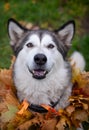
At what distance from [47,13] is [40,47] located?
3.00m

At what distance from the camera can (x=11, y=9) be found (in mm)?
6777

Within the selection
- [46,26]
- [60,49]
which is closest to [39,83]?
[60,49]

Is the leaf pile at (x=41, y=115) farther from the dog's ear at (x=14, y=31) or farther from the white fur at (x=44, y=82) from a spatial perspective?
the dog's ear at (x=14, y=31)

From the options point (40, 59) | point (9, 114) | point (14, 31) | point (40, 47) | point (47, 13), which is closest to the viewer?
point (40, 59)

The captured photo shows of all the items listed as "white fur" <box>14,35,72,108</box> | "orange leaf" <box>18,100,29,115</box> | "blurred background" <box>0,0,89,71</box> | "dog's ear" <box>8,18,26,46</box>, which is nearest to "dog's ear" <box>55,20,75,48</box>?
"white fur" <box>14,35,72,108</box>

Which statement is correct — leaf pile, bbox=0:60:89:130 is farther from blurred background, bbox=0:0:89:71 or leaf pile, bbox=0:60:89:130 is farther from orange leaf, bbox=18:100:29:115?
blurred background, bbox=0:0:89:71

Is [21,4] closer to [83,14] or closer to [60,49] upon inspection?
[83,14]

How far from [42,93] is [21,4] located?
129 inches

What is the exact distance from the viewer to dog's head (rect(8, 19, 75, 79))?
3.65 meters

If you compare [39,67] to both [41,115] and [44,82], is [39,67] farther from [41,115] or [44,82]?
[41,115]

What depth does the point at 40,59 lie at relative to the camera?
359 cm

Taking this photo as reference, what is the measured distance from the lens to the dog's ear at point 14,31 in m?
3.89

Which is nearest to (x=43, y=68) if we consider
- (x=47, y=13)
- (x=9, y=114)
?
(x=9, y=114)

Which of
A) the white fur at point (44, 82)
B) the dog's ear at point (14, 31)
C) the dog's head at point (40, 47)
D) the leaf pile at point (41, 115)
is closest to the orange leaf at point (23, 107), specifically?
the leaf pile at point (41, 115)
